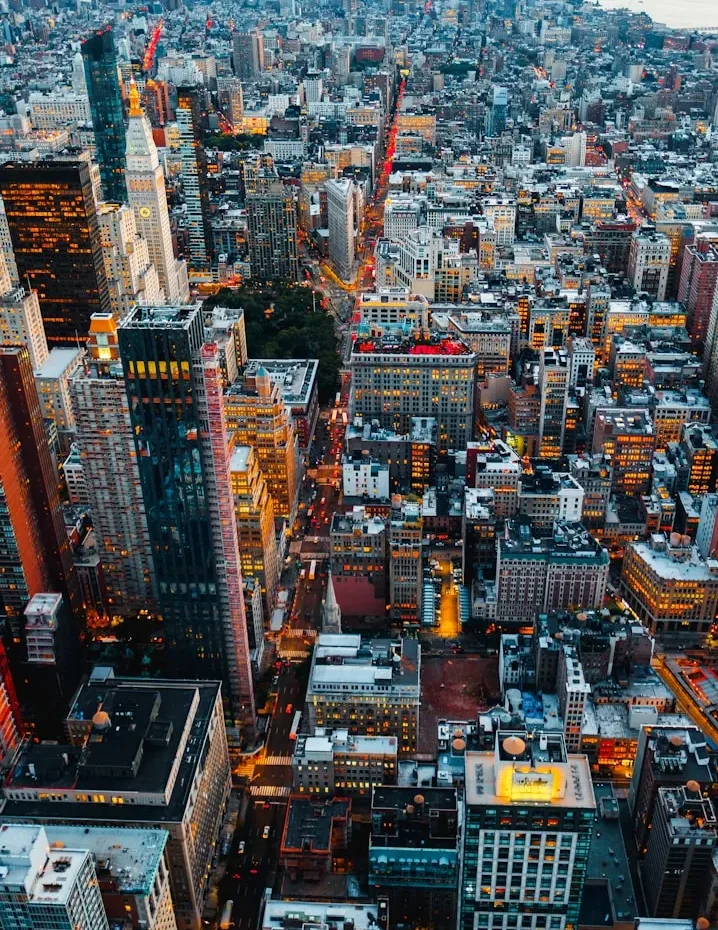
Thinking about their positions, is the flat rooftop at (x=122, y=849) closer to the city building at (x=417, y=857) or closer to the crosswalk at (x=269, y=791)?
the city building at (x=417, y=857)

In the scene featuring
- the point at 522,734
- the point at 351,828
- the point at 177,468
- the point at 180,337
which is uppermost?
the point at 180,337

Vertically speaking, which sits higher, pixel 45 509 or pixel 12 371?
pixel 12 371

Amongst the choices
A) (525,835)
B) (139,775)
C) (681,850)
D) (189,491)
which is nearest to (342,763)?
(139,775)

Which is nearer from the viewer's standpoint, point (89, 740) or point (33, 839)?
point (33, 839)

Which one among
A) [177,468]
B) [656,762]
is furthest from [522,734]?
[177,468]

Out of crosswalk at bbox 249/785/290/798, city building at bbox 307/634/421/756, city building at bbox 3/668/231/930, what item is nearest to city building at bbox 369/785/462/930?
city building at bbox 307/634/421/756

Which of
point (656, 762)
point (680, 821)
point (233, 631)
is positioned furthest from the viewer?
point (233, 631)

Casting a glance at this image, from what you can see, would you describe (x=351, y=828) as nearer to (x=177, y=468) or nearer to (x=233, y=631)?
(x=233, y=631)
